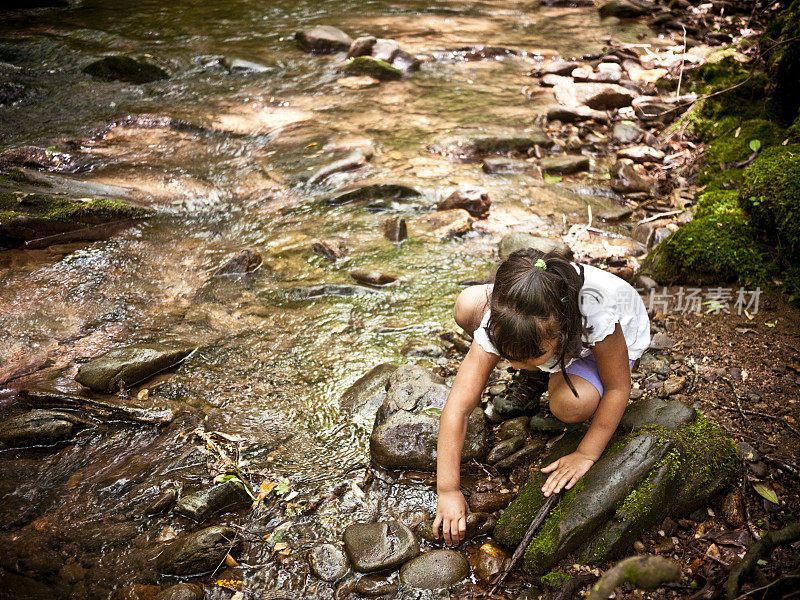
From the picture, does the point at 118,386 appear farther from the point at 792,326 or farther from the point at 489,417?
the point at 792,326

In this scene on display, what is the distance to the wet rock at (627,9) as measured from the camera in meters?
11.7

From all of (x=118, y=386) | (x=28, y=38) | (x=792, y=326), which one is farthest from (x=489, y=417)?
(x=28, y=38)

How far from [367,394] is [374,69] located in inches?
276

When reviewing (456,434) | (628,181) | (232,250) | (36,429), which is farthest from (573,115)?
(36,429)

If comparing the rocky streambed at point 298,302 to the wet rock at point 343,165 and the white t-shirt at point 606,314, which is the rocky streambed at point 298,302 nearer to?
the wet rock at point 343,165

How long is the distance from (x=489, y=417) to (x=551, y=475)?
0.66 m

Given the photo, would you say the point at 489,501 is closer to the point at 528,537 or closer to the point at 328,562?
the point at 528,537

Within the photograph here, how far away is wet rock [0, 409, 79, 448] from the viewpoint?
302 cm

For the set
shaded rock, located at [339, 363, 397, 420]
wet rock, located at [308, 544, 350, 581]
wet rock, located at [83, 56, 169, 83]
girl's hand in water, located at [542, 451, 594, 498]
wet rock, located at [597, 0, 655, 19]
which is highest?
wet rock, located at [597, 0, 655, 19]

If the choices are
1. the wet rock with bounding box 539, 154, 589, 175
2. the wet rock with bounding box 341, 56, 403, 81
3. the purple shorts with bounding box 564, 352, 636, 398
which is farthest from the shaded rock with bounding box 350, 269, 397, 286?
the wet rock with bounding box 341, 56, 403, 81

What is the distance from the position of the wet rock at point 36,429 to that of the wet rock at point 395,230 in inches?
113

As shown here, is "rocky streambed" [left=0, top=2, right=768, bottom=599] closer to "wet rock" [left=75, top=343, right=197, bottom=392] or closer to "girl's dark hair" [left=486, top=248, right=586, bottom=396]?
"wet rock" [left=75, top=343, right=197, bottom=392]

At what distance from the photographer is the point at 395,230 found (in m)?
4.97

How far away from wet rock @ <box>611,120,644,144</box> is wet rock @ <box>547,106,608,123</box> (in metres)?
0.33
